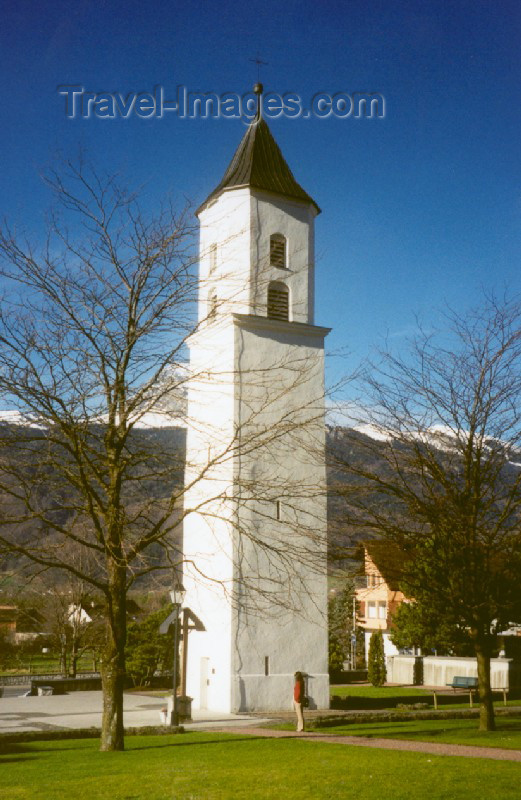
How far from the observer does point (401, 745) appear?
1438 centimetres

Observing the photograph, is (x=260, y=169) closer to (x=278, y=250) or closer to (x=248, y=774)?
(x=278, y=250)

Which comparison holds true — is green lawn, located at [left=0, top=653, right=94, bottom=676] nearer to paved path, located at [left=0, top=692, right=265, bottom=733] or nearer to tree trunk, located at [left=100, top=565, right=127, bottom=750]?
paved path, located at [left=0, top=692, right=265, bottom=733]

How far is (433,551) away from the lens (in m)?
17.1

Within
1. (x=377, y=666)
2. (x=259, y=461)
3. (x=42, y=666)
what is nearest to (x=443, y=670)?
(x=377, y=666)

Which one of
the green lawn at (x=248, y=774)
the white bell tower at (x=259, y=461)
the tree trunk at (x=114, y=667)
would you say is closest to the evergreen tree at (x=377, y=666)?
the white bell tower at (x=259, y=461)

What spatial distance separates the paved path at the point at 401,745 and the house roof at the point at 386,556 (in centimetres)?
361

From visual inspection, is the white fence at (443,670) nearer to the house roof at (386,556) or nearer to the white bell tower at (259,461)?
the white bell tower at (259,461)

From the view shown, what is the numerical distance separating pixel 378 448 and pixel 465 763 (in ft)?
25.3

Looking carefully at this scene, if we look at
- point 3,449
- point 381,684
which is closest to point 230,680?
point 3,449

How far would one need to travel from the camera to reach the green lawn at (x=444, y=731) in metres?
15.1

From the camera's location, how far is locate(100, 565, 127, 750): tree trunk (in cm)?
1309

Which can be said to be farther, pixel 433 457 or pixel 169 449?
pixel 433 457

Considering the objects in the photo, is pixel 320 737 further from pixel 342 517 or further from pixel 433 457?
pixel 433 457

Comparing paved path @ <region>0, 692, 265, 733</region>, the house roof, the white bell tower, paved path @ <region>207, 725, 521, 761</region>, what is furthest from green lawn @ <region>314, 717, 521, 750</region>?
the white bell tower
